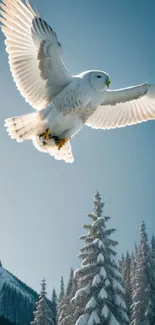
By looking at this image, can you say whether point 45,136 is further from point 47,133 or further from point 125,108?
point 125,108

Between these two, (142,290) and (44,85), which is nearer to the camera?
(44,85)

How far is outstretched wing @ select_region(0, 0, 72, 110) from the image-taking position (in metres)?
8.87

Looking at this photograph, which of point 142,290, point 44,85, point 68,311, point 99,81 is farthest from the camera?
point 142,290

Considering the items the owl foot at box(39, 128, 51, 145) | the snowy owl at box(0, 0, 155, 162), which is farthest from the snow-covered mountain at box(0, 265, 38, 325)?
the owl foot at box(39, 128, 51, 145)

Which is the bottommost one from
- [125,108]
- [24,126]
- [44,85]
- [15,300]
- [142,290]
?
[24,126]

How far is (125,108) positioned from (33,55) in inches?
112

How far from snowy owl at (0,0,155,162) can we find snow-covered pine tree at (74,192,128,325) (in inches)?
404

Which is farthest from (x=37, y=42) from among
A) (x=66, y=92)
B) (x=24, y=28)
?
(x=66, y=92)

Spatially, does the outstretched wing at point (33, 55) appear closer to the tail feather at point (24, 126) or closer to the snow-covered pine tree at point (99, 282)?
the tail feather at point (24, 126)

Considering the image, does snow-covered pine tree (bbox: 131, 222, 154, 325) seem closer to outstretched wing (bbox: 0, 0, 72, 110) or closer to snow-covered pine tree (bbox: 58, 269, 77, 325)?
snow-covered pine tree (bbox: 58, 269, 77, 325)

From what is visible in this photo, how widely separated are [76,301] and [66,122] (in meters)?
12.2

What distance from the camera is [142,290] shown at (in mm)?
30562

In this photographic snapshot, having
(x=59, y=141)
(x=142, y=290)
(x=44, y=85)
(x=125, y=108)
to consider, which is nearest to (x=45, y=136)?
(x=59, y=141)

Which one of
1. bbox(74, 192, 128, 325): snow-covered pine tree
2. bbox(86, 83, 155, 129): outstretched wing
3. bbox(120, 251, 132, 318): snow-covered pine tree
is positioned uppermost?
bbox(120, 251, 132, 318): snow-covered pine tree
